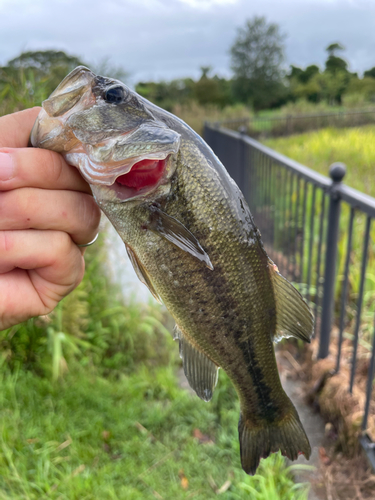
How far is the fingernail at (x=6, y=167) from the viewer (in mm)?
1067

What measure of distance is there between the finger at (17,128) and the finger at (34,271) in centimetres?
25

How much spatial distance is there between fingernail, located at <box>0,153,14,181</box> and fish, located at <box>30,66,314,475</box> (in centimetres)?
11

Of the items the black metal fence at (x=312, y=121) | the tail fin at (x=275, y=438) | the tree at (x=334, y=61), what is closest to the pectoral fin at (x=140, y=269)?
the tail fin at (x=275, y=438)

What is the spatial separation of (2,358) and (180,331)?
2337 mm

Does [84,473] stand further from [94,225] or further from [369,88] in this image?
[369,88]

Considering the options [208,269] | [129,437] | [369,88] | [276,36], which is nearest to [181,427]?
[129,437]

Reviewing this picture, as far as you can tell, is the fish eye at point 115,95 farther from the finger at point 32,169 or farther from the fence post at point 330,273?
the fence post at point 330,273

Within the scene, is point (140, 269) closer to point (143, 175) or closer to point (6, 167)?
point (143, 175)

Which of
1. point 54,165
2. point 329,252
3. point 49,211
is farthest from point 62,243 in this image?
point 329,252

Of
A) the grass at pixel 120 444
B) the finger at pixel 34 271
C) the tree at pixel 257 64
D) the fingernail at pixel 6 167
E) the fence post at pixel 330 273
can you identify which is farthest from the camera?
the tree at pixel 257 64

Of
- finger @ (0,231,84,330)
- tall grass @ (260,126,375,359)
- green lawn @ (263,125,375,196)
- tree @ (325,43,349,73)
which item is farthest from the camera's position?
tree @ (325,43,349,73)

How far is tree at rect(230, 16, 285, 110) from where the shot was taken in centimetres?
4612

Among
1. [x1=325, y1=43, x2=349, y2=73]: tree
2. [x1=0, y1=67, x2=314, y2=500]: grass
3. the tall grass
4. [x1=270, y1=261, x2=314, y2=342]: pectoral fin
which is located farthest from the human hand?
[x1=325, y1=43, x2=349, y2=73]: tree

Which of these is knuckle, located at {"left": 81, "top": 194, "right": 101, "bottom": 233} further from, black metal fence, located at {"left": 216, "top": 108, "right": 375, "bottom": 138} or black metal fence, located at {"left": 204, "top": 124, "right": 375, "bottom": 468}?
black metal fence, located at {"left": 216, "top": 108, "right": 375, "bottom": 138}
